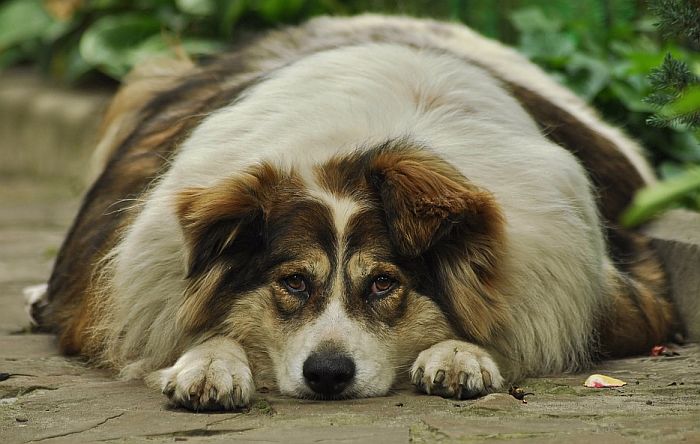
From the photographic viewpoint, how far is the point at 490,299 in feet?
13.6

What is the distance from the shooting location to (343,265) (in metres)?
3.92

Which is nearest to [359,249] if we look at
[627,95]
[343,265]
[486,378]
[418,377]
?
[343,265]

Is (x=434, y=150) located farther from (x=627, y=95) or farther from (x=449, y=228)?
(x=627, y=95)

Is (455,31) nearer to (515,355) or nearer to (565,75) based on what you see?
(565,75)

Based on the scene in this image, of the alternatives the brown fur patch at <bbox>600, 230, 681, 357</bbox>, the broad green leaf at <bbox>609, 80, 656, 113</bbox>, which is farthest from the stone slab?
the broad green leaf at <bbox>609, 80, 656, 113</bbox>

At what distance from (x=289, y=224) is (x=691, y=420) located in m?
1.46

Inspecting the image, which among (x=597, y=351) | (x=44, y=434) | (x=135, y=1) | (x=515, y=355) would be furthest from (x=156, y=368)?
(x=135, y=1)

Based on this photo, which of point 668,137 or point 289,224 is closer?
point 289,224

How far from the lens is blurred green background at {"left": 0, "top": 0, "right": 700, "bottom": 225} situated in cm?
731

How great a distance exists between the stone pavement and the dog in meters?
0.12

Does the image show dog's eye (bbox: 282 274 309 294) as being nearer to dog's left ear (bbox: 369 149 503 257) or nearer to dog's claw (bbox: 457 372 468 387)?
dog's left ear (bbox: 369 149 503 257)

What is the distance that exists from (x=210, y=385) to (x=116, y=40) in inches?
263

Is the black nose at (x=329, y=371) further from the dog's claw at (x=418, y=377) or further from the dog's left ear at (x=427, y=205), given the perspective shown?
the dog's left ear at (x=427, y=205)

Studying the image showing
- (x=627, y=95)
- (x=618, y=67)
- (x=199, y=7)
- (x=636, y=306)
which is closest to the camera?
(x=636, y=306)
